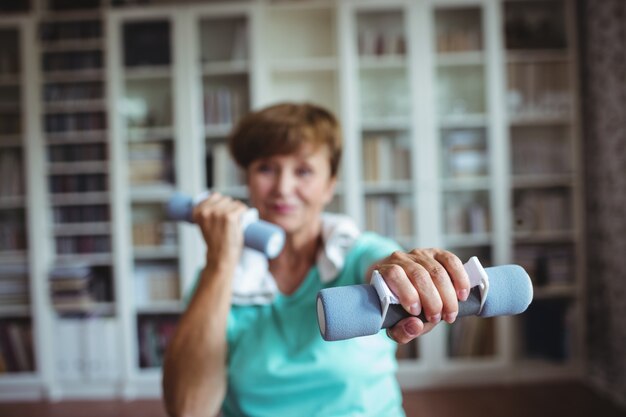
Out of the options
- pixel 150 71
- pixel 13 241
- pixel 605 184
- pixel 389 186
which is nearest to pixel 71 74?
pixel 150 71

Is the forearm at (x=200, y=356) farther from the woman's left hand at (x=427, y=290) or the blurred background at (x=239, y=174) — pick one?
the blurred background at (x=239, y=174)

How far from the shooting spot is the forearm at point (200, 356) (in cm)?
74

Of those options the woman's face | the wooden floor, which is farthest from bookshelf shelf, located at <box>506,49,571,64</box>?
the woman's face

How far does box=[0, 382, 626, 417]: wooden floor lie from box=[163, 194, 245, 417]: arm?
1.78 meters

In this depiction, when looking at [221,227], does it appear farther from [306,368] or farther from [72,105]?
[72,105]

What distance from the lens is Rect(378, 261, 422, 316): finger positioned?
28 centimetres

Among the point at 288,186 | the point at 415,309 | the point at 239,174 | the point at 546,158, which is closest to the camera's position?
the point at 415,309

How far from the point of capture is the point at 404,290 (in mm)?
289

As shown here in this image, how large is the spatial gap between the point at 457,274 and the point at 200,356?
566 millimetres

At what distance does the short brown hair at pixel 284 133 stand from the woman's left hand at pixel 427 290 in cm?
54

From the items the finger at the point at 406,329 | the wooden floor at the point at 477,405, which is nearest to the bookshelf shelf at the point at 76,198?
the wooden floor at the point at 477,405

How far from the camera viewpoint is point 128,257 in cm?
273

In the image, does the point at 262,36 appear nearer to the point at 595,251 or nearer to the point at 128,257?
the point at 128,257

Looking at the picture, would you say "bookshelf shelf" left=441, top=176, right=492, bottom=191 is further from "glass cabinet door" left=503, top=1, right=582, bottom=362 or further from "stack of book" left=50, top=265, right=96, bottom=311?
"stack of book" left=50, top=265, right=96, bottom=311
